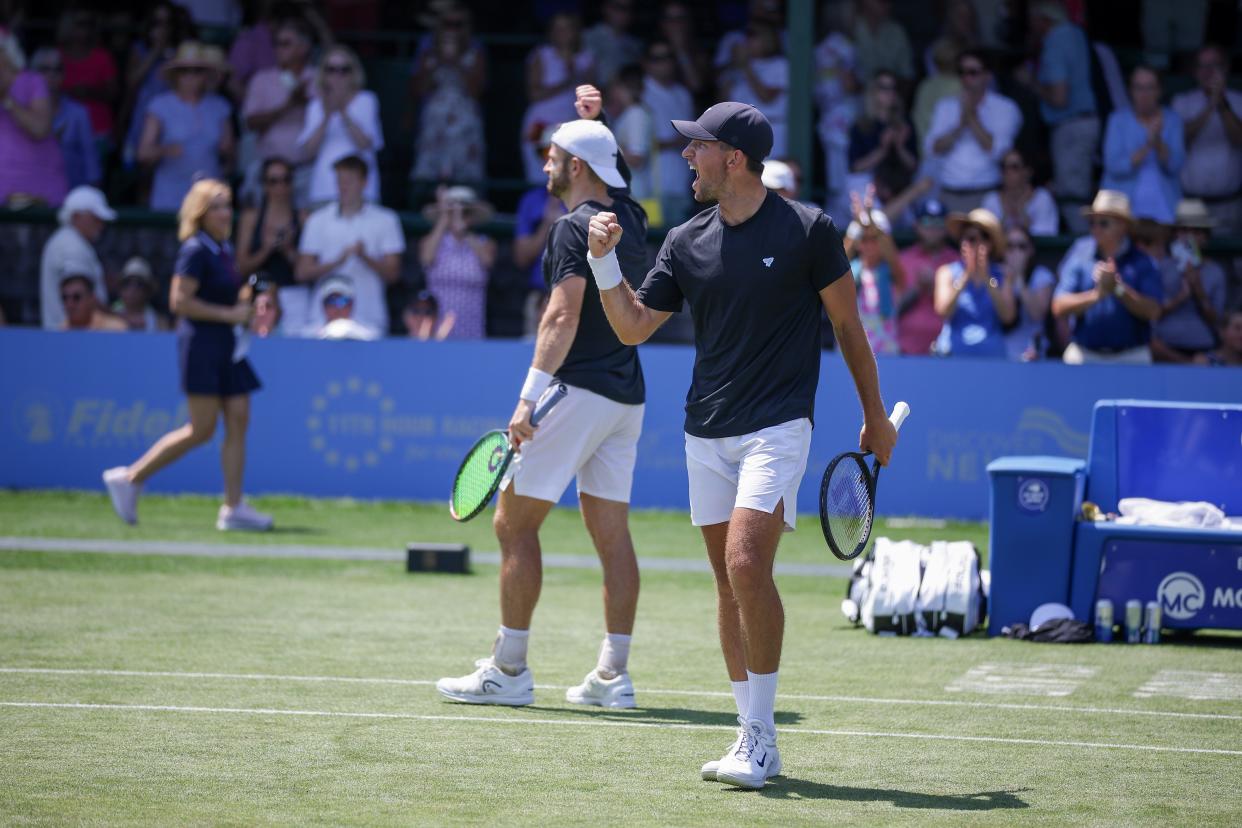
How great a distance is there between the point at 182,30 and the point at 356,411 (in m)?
6.30

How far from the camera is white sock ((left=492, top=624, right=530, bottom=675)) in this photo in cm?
771

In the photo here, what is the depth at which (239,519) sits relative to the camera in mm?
13633

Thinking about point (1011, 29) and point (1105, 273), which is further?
point (1011, 29)

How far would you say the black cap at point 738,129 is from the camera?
6.34 metres

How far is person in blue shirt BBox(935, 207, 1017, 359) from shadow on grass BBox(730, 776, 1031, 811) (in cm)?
895

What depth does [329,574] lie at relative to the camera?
38.8 feet

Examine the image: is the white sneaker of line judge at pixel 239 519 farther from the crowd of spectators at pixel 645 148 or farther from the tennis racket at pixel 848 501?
the tennis racket at pixel 848 501

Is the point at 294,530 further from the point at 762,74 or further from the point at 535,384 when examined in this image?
the point at 762,74

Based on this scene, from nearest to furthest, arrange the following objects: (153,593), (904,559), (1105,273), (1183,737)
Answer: (1183,737)
(904,559)
(153,593)
(1105,273)

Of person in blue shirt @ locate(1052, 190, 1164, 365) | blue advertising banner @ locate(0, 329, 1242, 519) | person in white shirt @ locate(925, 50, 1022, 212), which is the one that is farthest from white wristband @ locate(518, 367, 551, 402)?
person in white shirt @ locate(925, 50, 1022, 212)

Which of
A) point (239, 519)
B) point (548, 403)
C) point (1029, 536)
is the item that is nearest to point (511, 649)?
point (548, 403)

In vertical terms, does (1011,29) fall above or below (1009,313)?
above

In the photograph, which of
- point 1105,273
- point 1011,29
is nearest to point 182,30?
point 1011,29

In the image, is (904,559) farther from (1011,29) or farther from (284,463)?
(1011,29)
